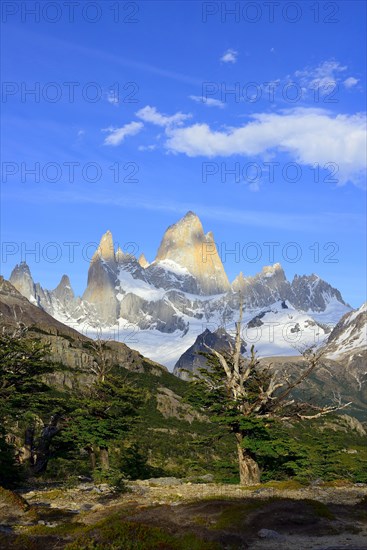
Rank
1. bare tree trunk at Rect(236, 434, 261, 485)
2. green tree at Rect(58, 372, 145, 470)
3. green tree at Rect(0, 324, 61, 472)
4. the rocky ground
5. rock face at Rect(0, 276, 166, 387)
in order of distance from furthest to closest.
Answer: rock face at Rect(0, 276, 166, 387), green tree at Rect(58, 372, 145, 470), green tree at Rect(0, 324, 61, 472), bare tree trunk at Rect(236, 434, 261, 485), the rocky ground

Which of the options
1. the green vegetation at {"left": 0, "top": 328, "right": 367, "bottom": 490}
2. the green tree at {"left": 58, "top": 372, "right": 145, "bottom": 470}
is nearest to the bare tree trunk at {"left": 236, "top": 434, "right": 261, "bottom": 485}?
the green vegetation at {"left": 0, "top": 328, "right": 367, "bottom": 490}

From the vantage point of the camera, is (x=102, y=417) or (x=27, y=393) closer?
(x=27, y=393)

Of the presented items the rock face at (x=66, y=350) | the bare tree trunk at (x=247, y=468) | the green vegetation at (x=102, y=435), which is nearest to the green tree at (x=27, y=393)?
the green vegetation at (x=102, y=435)

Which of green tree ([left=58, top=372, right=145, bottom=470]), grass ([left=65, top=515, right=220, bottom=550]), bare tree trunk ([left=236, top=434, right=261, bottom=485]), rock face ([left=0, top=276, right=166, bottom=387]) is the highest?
rock face ([left=0, top=276, right=166, bottom=387])

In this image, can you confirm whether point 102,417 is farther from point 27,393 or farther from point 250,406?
point 250,406

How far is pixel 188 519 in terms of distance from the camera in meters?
18.7

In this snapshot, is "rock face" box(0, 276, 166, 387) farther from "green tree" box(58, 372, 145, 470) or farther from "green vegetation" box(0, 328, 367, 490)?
"green tree" box(58, 372, 145, 470)

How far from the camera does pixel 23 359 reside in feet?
107

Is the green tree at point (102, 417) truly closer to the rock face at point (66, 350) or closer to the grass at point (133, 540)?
the grass at point (133, 540)

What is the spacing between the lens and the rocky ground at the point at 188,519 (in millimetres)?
14570

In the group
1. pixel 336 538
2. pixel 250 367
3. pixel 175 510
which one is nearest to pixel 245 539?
pixel 336 538

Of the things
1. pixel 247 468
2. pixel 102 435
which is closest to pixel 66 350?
pixel 102 435

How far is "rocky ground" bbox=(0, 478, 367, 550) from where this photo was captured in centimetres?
1457

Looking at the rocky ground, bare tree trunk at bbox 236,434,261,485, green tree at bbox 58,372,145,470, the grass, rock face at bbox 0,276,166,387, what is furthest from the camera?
rock face at bbox 0,276,166,387
